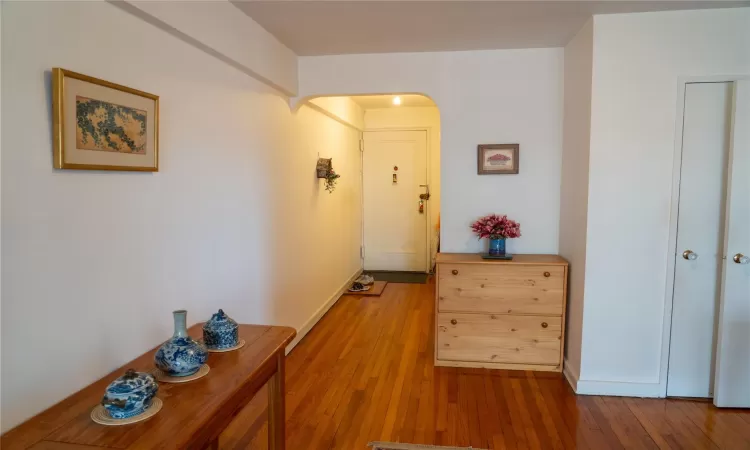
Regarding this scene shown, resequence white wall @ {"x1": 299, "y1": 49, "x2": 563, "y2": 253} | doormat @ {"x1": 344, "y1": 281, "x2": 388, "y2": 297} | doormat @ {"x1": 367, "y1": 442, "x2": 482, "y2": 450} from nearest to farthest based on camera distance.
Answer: doormat @ {"x1": 367, "y1": 442, "x2": 482, "y2": 450}, white wall @ {"x1": 299, "y1": 49, "x2": 563, "y2": 253}, doormat @ {"x1": 344, "y1": 281, "x2": 388, "y2": 297}

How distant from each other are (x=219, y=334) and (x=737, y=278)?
9.22 ft

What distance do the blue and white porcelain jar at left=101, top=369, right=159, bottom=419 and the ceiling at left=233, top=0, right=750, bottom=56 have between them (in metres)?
1.99

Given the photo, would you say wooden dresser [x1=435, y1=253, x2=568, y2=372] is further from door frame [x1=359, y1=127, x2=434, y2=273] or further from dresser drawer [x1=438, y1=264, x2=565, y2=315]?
door frame [x1=359, y1=127, x2=434, y2=273]

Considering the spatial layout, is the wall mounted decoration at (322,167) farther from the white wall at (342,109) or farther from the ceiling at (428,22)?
the ceiling at (428,22)

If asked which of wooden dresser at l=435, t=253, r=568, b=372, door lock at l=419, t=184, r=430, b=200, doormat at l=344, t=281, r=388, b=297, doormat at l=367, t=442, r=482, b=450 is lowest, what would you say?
doormat at l=367, t=442, r=482, b=450

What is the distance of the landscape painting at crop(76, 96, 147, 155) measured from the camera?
1504 mm

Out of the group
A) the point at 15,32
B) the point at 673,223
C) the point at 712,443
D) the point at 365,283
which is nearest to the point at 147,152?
the point at 15,32

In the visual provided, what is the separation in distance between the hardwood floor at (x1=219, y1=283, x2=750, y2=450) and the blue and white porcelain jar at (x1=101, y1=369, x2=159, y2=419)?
3.66 feet

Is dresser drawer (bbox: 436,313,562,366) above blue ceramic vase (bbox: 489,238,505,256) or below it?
below

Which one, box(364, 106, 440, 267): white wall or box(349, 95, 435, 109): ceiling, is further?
box(364, 106, 440, 267): white wall

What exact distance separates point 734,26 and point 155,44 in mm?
3067

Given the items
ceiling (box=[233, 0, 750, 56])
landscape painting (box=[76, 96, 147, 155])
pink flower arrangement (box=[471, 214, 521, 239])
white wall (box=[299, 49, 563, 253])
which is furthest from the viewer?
white wall (box=[299, 49, 563, 253])

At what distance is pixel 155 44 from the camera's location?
191 cm

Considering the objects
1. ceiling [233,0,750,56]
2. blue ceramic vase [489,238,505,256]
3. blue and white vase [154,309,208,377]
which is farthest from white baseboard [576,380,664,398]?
blue and white vase [154,309,208,377]
